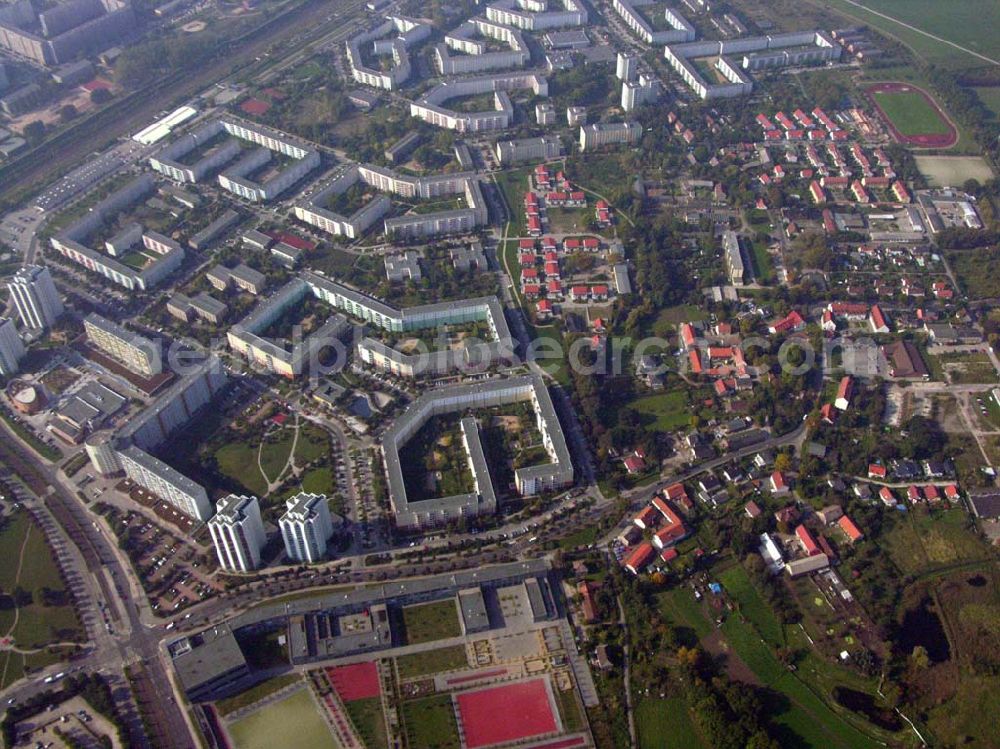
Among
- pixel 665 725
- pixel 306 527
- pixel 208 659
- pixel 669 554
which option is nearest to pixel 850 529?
pixel 669 554

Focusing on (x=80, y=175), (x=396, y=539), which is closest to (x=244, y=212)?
(x=80, y=175)

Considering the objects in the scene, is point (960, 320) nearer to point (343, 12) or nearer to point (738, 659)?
point (738, 659)

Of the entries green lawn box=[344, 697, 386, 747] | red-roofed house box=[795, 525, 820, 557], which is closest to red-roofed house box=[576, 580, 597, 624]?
green lawn box=[344, 697, 386, 747]

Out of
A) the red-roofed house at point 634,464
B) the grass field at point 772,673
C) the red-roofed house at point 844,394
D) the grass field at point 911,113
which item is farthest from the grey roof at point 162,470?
the grass field at point 911,113

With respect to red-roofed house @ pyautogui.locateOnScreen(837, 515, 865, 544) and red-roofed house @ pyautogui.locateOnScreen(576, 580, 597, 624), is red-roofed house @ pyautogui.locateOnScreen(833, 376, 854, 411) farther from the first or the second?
red-roofed house @ pyautogui.locateOnScreen(576, 580, 597, 624)

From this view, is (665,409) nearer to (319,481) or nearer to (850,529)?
(850,529)
